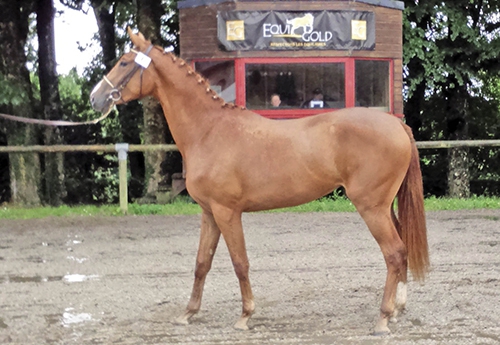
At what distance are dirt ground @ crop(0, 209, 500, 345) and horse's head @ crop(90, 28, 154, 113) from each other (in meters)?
1.54

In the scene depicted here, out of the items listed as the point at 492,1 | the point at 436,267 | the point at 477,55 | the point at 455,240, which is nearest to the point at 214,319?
the point at 436,267

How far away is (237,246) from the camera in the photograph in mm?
3988

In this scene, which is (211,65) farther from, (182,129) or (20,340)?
(20,340)

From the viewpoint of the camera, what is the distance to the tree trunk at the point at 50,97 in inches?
508

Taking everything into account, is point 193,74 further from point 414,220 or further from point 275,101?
point 275,101

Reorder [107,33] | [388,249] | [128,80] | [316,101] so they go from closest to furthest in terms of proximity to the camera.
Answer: [388,249], [128,80], [316,101], [107,33]

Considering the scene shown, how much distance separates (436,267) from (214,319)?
2.39 metres

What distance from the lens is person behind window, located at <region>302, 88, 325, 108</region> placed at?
9.76 meters

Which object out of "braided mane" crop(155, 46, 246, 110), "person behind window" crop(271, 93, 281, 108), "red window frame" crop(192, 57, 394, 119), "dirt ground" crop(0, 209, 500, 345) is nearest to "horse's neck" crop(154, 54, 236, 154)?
"braided mane" crop(155, 46, 246, 110)

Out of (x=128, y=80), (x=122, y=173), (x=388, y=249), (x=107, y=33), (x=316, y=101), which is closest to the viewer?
(x=388, y=249)

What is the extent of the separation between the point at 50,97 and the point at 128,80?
31.8 feet

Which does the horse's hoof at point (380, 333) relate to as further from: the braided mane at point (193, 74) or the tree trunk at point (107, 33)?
the tree trunk at point (107, 33)

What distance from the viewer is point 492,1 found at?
12.4 meters

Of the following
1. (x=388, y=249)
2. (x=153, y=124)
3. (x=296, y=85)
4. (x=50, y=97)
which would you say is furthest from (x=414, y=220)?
(x=50, y=97)
